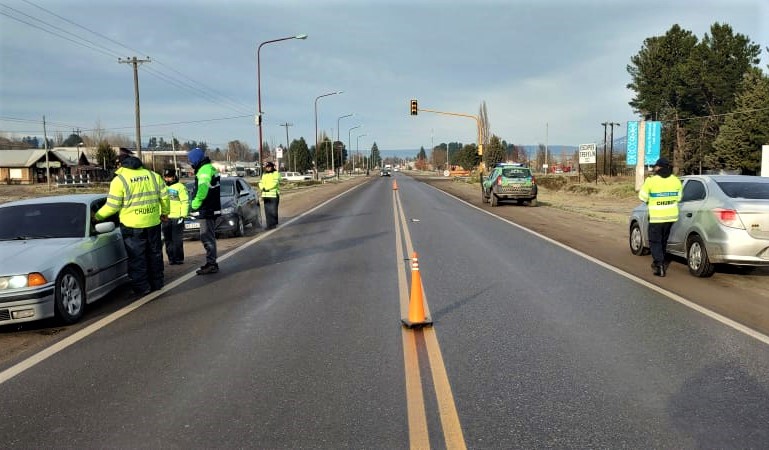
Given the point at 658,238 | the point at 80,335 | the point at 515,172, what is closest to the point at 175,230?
the point at 80,335

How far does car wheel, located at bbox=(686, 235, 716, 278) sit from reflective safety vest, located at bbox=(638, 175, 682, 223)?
0.49m

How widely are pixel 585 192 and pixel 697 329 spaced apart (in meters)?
35.0

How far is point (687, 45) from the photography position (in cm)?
5712

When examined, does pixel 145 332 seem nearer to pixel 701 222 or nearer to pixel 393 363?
pixel 393 363

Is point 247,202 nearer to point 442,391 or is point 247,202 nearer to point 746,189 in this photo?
point 746,189

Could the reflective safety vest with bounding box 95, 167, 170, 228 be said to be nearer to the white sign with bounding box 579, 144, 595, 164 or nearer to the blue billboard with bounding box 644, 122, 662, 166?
the blue billboard with bounding box 644, 122, 662, 166

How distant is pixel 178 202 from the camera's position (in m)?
10.8

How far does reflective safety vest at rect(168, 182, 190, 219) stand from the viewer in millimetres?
10375

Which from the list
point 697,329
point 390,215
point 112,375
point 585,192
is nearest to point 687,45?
point 585,192

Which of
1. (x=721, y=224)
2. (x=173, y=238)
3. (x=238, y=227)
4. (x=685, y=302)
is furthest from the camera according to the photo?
(x=238, y=227)

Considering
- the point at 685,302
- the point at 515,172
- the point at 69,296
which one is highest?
the point at 515,172

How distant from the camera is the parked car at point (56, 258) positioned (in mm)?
5945

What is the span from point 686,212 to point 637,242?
6.31 ft

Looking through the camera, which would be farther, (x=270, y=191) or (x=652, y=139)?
(x=652, y=139)
